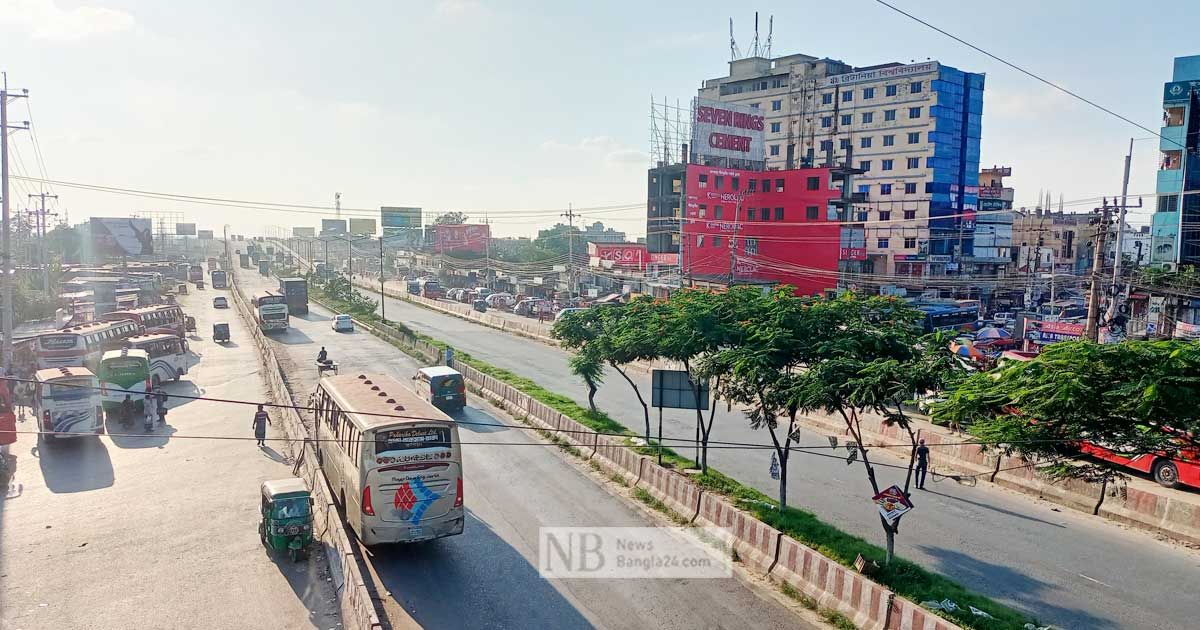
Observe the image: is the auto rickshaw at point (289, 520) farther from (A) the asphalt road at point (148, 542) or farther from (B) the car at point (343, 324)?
(B) the car at point (343, 324)

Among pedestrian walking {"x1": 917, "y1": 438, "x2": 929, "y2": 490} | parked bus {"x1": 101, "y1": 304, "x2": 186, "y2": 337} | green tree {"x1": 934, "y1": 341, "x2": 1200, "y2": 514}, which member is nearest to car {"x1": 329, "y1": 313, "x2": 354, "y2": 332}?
parked bus {"x1": 101, "y1": 304, "x2": 186, "y2": 337}

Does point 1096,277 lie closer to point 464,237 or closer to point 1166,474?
point 1166,474

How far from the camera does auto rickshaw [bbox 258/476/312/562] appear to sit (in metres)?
17.3

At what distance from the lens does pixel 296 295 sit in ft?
244

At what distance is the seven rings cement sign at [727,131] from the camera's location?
7638 cm

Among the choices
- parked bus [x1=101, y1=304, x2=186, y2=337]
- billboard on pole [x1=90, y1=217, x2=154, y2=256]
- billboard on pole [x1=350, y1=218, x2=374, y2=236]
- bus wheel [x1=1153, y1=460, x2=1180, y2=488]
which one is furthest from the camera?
billboard on pole [x1=350, y1=218, x2=374, y2=236]

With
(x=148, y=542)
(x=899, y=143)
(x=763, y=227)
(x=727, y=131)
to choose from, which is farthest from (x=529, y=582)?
(x=899, y=143)

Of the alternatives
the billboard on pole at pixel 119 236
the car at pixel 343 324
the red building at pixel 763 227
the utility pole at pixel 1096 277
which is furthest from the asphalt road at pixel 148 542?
the billboard on pole at pixel 119 236

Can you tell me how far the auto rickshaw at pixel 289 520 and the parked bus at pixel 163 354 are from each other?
24.0 metres

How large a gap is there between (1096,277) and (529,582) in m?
24.4

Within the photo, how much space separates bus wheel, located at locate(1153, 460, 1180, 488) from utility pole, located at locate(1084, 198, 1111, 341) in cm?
570

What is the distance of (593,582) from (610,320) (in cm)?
1471

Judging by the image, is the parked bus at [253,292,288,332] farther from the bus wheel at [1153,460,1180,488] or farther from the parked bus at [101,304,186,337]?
the bus wheel at [1153,460,1180,488]

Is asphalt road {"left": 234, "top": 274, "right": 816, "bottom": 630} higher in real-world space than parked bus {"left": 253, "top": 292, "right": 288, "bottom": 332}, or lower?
lower
